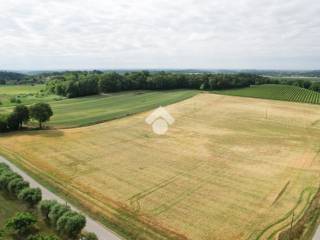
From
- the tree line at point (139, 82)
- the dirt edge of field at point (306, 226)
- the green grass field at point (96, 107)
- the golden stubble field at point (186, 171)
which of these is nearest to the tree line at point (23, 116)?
the green grass field at point (96, 107)

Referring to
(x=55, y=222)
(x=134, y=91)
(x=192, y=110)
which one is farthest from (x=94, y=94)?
(x=55, y=222)

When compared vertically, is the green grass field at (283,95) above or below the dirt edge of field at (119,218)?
above

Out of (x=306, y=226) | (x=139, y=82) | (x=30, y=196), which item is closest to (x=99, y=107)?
(x=139, y=82)

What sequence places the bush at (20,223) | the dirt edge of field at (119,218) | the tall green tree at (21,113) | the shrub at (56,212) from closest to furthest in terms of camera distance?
the bush at (20,223), the shrub at (56,212), the dirt edge of field at (119,218), the tall green tree at (21,113)

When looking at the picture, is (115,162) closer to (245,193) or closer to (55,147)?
(55,147)

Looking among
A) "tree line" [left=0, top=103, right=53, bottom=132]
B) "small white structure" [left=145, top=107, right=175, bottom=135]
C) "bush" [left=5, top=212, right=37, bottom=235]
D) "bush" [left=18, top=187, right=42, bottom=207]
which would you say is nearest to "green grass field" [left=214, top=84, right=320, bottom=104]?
"small white structure" [left=145, top=107, right=175, bottom=135]

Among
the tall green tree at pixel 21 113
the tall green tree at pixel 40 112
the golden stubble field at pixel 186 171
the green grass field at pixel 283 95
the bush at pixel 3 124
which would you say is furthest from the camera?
the green grass field at pixel 283 95

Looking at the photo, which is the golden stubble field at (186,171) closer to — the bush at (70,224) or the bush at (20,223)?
the bush at (70,224)
